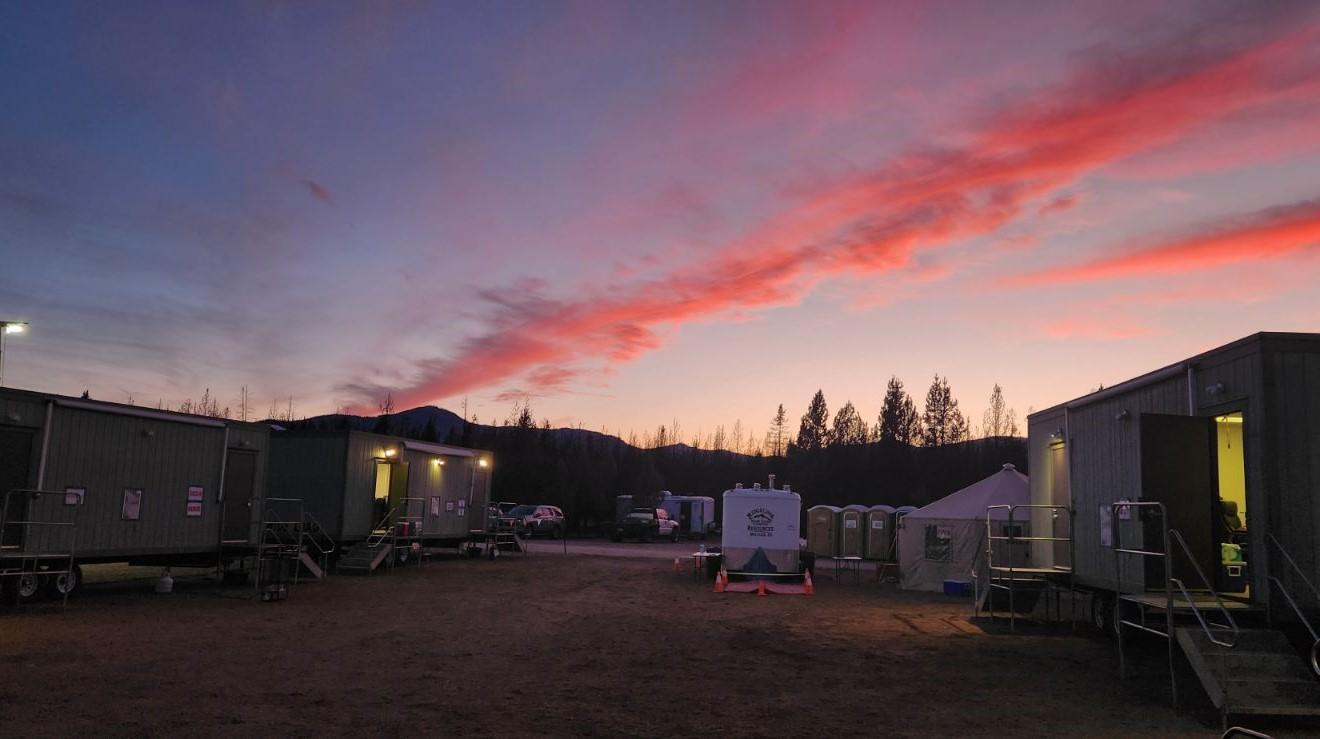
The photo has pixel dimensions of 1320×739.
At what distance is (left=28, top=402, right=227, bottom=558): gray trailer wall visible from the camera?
51.3 ft

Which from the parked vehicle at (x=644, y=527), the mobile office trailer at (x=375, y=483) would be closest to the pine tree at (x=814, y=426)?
the parked vehicle at (x=644, y=527)

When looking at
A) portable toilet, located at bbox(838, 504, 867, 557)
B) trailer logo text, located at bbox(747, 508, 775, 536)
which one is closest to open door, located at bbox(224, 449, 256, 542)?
trailer logo text, located at bbox(747, 508, 775, 536)

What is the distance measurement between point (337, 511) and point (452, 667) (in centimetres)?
1454

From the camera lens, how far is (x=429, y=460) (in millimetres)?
27484

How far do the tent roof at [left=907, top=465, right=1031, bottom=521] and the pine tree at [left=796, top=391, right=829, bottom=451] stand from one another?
71.0 meters

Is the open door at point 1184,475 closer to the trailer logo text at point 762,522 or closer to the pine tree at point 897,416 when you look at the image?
the trailer logo text at point 762,522

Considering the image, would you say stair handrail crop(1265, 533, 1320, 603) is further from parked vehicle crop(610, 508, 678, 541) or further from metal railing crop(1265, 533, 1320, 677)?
parked vehicle crop(610, 508, 678, 541)

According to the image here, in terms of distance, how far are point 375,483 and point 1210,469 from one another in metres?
21.1

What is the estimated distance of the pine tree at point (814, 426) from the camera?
9556 cm

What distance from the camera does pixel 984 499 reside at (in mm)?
24062

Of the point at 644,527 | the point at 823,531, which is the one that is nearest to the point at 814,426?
the point at 644,527

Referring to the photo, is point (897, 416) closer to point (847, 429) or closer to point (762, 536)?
point (847, 429)

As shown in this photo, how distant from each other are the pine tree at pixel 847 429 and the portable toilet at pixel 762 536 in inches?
2932

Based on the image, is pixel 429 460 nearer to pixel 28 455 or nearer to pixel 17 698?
pixel 28 455
